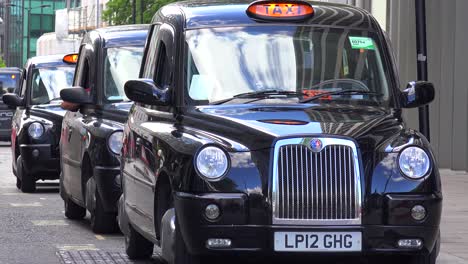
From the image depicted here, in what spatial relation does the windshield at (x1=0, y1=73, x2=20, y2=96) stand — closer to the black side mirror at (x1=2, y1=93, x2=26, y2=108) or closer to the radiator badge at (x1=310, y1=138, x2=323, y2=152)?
the black side mirror at (x1=2, y1=93, x2=26, y2=108)

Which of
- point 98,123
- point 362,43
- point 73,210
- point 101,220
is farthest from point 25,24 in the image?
point 362,43

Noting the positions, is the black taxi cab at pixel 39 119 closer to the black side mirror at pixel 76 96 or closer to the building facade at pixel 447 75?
the black side mirror at pixel 76 96

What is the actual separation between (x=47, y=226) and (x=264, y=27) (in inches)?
215

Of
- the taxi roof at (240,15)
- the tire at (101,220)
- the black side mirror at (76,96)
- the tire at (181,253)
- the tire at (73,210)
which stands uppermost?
the taxi roof at (240,15)

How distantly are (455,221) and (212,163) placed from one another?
24.0 feet

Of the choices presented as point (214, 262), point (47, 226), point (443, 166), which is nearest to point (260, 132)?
point (214, 262)

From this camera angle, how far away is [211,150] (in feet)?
25.7

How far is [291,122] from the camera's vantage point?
816cm

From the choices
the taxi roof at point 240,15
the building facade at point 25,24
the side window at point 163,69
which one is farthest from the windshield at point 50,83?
the building facade at point 25,24

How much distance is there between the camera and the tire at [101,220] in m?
12.9

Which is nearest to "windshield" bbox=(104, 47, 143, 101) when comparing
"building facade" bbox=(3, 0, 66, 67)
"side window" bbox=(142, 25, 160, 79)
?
"side window" bbox=(142, 25, 160, 79)

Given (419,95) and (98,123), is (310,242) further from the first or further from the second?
(98,123)

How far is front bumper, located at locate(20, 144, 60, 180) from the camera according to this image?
19.5m

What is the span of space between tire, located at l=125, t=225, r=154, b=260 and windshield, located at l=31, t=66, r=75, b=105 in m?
9.52
